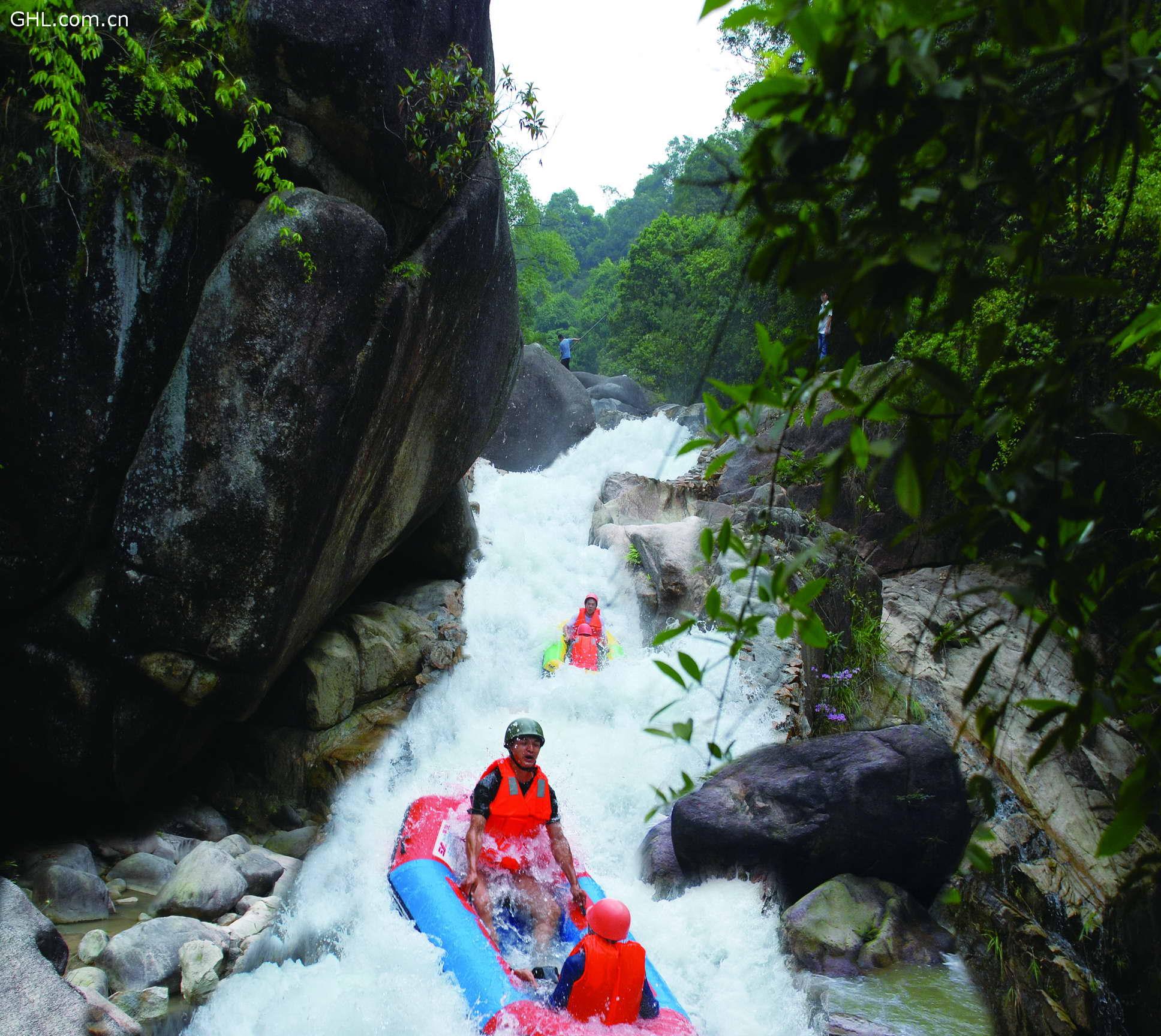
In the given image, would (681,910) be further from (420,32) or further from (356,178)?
(420,32)

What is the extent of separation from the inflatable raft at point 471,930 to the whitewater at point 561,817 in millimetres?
106

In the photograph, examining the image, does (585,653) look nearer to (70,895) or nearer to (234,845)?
(234,845)

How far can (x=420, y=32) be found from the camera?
19.9ft

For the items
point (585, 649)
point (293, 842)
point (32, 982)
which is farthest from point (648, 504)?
point (32, 982)

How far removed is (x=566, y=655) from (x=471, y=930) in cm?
493

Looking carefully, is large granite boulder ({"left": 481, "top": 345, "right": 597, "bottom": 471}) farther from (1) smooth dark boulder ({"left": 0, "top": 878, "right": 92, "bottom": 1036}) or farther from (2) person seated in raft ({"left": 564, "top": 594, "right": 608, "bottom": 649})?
(1) smooth dark boulder ({"left": 0, "top": 878, "right": 92, "bottom": 1036})

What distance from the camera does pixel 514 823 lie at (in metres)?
5.10

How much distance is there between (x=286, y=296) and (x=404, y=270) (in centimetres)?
102

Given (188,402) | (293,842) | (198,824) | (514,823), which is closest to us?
(514,823)

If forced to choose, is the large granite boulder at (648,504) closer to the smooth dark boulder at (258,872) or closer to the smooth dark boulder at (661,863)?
the smooth dark boulder at (661,863)

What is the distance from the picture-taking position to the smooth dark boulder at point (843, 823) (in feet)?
18.6

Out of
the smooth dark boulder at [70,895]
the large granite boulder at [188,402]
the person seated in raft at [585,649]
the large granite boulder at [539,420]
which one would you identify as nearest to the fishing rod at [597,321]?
the large granite boulder at [539,420]

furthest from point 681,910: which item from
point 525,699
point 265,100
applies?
point 265,100

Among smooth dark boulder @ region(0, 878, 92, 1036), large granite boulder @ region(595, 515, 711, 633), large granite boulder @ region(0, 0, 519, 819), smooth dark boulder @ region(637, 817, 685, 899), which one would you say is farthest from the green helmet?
large granite boulder @ region(595, 515, 711, 633)
